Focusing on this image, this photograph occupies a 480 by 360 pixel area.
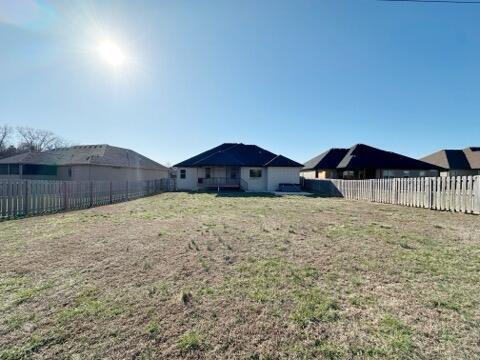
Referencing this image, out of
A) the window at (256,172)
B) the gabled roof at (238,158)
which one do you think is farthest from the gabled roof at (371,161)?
the window at (256,172)

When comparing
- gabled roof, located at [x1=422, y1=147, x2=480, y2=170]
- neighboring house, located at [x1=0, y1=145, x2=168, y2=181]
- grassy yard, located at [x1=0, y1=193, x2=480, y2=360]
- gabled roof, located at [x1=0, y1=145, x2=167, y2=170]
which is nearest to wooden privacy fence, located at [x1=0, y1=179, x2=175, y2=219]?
grassy yard, located at [x1=0, y1=193, x2=480, y2=360]

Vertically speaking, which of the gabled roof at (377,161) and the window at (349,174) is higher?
the gabled roof at (377,161)

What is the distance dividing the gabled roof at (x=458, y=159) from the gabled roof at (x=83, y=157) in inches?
1665

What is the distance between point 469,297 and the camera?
328 cm

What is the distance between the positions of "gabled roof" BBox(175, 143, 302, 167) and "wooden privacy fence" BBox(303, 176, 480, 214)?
965cm

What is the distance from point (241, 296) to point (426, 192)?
12.1 m

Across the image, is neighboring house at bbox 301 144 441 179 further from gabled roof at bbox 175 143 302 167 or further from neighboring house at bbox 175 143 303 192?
gabled roof at bbox 175 143 302 167

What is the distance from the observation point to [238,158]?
2953cm

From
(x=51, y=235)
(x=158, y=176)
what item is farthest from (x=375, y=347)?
(x=158, y=176)

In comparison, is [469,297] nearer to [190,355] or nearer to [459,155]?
[190,355]

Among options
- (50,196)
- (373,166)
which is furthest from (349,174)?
(50,196)

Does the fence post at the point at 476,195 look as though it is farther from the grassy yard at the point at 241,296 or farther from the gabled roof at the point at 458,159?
the gabled roof at the point at 458,159

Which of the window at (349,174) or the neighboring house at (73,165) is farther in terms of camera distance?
the window at (349,174)

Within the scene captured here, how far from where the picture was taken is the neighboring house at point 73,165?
2853 cm
